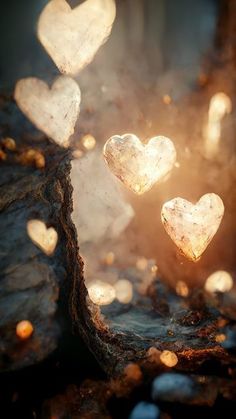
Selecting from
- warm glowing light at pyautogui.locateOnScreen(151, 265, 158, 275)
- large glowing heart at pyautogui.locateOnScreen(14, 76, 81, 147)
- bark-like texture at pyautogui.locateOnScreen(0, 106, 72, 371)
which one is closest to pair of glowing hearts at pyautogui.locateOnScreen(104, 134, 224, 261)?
large glowing heart at pyautogui.locateOnScreen(14, 76, 81, 147)

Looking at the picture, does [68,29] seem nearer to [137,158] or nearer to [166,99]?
[137,158]

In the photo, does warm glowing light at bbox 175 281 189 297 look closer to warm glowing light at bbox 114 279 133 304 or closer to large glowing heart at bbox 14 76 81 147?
warm glowing light at bbox 114 279 133 304

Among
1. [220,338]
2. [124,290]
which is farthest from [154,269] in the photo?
[220,338]

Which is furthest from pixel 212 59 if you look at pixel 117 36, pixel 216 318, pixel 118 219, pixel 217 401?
pixel 217 401

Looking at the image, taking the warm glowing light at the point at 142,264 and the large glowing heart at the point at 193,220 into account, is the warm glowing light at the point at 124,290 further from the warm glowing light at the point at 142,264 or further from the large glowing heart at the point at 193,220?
the large glowing heart at the point at 193,220

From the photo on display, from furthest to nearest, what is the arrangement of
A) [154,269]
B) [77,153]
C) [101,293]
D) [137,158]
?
[154,269] → [101,293] → [77,153] → [137,158]

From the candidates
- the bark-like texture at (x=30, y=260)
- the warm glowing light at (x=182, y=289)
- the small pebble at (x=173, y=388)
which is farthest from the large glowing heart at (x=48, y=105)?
the warm glowing light at (x=182, y=289)

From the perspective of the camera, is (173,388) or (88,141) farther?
(88,141)

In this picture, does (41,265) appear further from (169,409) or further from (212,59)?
(212,59)
